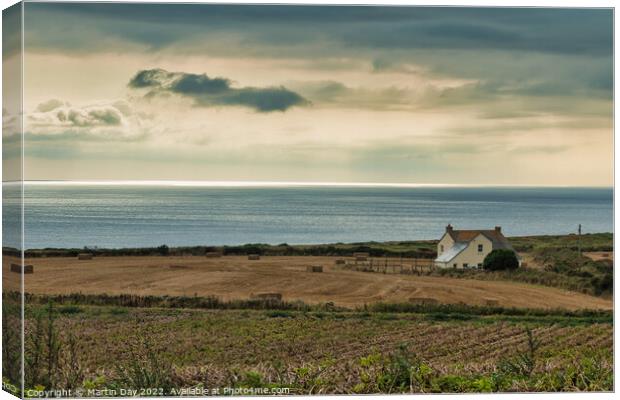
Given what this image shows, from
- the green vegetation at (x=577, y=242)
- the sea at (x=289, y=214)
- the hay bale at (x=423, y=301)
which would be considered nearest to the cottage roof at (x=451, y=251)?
the sea at (x=289, y=214)

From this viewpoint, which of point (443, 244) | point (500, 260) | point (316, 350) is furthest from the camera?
point (500, 260)

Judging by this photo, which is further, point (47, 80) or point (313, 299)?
point (313, 299)

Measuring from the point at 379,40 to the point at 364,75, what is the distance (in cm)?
43

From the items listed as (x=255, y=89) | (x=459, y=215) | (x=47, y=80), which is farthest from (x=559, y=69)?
(x=47, y=80)

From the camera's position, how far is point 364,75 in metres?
13.3

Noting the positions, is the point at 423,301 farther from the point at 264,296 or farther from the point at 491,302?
the point at 264,296

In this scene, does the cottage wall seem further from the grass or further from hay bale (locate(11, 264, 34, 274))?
hay bale (locate(11, 264, 34, 274))

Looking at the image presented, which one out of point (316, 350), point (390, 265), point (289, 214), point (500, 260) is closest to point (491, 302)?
point (500, 260)

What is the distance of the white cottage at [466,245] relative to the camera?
13609mm

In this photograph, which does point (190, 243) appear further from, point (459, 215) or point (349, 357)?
point (459, 215)

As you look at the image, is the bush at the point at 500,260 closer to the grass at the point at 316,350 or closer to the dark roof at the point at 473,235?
the dark roof at the point at 473,235

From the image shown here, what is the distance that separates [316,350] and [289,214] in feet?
5.15

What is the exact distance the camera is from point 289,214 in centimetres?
1342

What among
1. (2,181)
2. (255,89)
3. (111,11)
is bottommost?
(2,181)
